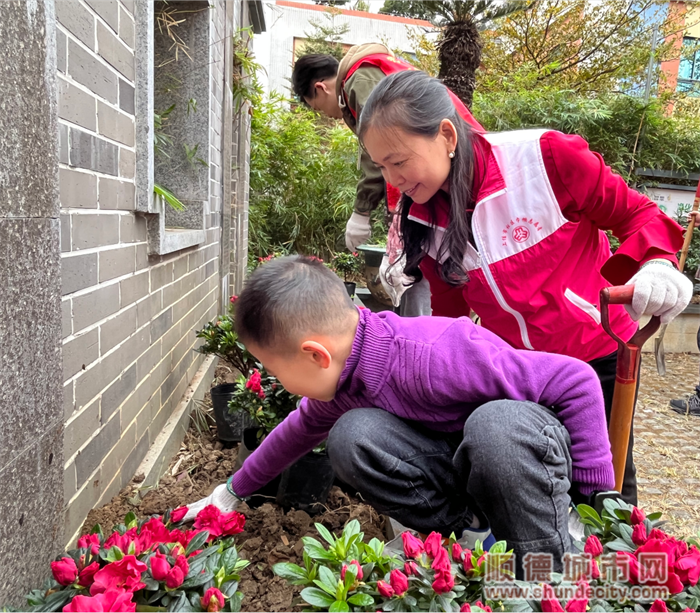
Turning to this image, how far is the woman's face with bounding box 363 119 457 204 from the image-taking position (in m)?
1.71

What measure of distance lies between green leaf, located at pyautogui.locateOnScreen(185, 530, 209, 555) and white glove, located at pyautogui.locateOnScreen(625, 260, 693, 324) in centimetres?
117

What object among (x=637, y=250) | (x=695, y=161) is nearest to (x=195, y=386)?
(x=637, y=250)

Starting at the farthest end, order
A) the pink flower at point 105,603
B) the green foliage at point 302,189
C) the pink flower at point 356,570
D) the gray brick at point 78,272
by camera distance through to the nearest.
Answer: the green foliage at point 302,189 < the gray brick at point 78,272 < the pink flower at point 356,570 < the pink flower at point 105,603

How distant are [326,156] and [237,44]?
176 inches

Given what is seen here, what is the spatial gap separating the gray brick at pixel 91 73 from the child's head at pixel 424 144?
78 cm

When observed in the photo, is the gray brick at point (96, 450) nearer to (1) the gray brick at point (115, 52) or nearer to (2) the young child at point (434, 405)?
(2) the young child at point (434, 405)

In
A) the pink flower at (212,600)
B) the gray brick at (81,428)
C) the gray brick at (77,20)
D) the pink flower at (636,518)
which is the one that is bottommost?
the pink flower at (212,600)

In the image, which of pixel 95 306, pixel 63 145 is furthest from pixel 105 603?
pixel 63 145

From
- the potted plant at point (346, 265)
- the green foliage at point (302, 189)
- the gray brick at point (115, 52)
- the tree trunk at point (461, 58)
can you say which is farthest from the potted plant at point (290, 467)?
the green foliage at point (302, 189)

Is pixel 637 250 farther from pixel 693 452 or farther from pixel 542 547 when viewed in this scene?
pixel 693 452

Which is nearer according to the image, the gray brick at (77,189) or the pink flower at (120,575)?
the pink flower at (120,575)

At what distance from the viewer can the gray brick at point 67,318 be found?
4.99 feet

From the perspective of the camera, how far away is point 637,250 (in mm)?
1630

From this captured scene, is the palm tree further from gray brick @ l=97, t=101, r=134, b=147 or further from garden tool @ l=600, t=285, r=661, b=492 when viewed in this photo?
garden tool @ l=600, t=285, r=661, b=492
